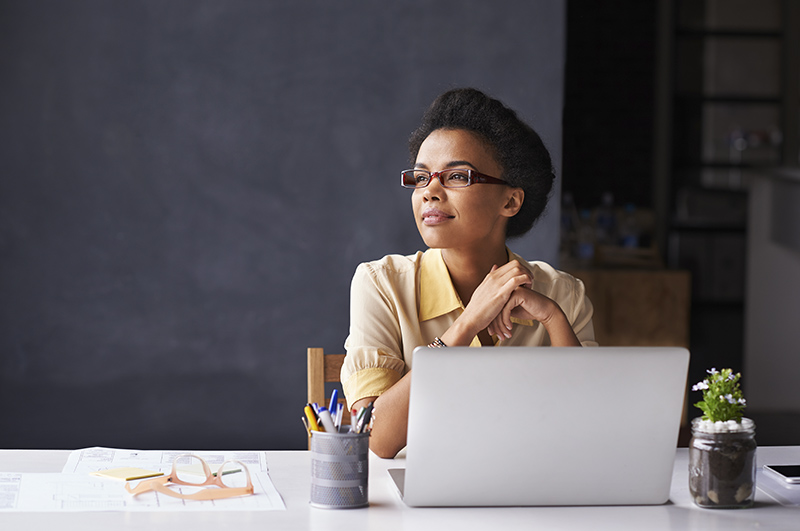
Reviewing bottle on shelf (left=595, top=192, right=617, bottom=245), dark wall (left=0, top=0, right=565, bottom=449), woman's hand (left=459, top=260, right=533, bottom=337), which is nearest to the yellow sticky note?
woman's hand (left=459, top=260, right=533, bottom=337)

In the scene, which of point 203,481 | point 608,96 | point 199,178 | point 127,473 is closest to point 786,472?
point 203,481

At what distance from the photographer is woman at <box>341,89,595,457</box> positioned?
1486 mm

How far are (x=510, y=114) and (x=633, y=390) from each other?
0.79 m

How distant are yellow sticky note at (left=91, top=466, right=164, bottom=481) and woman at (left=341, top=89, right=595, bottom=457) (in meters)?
0.40

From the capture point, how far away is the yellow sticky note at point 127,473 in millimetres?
1153

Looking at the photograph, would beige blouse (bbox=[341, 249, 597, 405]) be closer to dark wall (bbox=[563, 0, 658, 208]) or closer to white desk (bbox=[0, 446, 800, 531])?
white desk (bbox=[0, 446, 800, 531])

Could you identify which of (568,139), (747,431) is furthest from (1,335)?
(568,139)

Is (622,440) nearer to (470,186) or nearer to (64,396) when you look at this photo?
(470,186)

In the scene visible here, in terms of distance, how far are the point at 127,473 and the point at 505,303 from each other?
67 cm

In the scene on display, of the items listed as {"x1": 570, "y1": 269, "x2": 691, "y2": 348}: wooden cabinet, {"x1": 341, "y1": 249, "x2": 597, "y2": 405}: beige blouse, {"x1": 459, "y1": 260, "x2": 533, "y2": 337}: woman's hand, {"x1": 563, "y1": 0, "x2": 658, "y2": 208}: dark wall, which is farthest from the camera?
{"x1": 563, "y1": 0, "x2": 658, "y2": 208}: dark wall

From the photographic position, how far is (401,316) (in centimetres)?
159

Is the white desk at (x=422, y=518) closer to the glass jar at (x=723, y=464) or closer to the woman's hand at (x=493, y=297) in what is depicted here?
the glass jar at (x=723, y=464)

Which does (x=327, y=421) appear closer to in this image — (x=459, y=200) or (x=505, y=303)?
(x=505, y=303)

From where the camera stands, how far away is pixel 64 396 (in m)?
2.74
